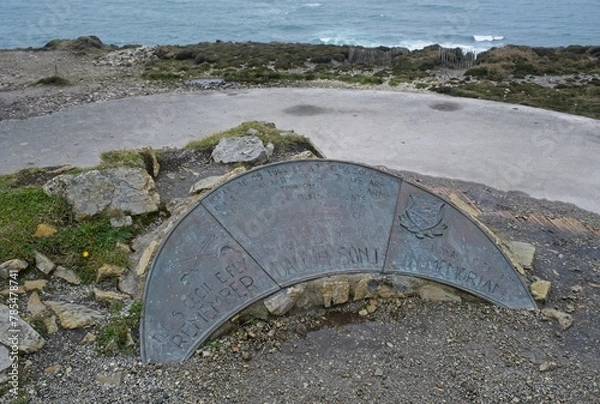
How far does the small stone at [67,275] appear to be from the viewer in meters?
5.62

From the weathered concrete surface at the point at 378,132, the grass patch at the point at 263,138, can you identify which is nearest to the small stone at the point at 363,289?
the grass patch at the point at 263,138

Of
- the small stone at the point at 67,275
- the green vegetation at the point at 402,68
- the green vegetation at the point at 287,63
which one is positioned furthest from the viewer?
the green vegetation at the point at 287,63

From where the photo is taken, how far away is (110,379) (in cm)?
456

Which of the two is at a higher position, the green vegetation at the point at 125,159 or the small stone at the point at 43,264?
the green vegetation at the point at 125,159

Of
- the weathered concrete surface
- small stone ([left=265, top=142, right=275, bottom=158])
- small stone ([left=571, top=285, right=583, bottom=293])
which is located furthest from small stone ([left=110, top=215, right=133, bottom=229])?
small stone ([left=571, top=285, right=583, bottom=293])

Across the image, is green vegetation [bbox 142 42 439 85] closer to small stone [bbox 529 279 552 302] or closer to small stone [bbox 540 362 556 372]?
small stone [bbox 529 279 552 302]

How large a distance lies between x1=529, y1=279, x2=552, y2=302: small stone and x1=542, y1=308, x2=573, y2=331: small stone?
0.59 feet

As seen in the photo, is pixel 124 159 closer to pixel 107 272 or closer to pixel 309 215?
pixel 107 272

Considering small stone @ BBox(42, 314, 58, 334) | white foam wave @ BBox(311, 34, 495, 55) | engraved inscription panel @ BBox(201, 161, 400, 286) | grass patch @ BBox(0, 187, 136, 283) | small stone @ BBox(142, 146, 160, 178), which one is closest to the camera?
small stone @ BBox(42, 314, 58, 334)

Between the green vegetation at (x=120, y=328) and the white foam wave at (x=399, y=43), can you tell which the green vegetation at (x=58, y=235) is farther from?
the white foam wave at (x=399, y=43)

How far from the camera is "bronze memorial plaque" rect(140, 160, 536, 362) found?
510 cm

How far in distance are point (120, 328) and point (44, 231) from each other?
69.2 inches

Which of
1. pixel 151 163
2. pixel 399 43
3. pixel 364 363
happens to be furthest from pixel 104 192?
pixel 399 43

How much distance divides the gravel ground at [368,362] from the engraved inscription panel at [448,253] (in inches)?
9.1
